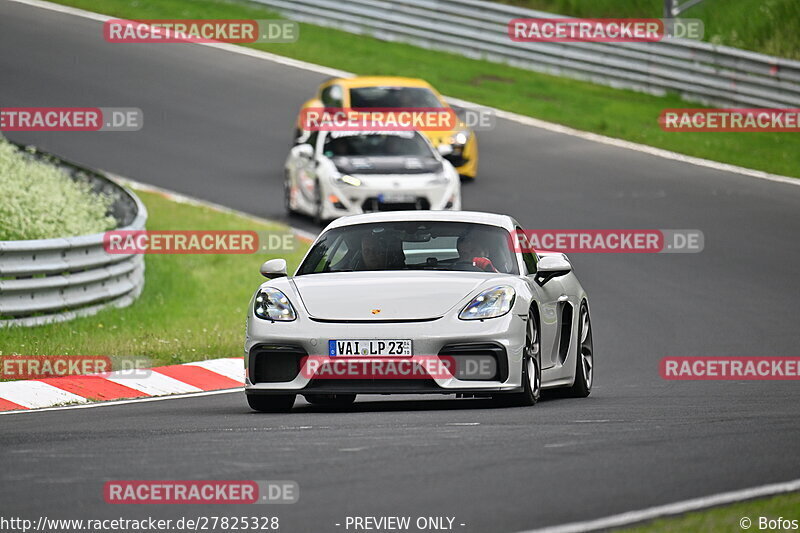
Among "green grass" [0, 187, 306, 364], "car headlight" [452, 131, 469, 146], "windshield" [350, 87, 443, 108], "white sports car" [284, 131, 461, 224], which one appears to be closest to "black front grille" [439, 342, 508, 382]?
"green grass" [0, 187, 306, 364]

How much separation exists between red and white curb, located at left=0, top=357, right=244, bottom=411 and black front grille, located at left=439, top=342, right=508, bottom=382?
3.24 meters

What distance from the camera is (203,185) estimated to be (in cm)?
2472

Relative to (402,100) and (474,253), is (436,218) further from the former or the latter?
(402,100)

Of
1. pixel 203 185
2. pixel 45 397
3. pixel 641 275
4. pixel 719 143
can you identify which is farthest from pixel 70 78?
pixel 45 397

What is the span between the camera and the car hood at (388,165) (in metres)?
21.6

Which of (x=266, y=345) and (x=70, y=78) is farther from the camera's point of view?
(x=70, y=78)

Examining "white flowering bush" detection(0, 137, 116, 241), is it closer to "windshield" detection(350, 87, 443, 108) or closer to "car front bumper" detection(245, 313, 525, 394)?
"windshield" detection(350, 87, 443, 108)

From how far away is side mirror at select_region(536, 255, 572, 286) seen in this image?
10922 millimetres

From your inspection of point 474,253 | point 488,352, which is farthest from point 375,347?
point 474,253

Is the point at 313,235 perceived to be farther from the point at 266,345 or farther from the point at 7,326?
the point at 266,345

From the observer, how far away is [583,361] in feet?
39.6

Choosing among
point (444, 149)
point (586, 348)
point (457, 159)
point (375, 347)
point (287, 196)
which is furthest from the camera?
point (457, 159)

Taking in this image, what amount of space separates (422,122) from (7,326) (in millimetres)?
11564

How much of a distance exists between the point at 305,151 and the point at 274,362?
1208 cm
